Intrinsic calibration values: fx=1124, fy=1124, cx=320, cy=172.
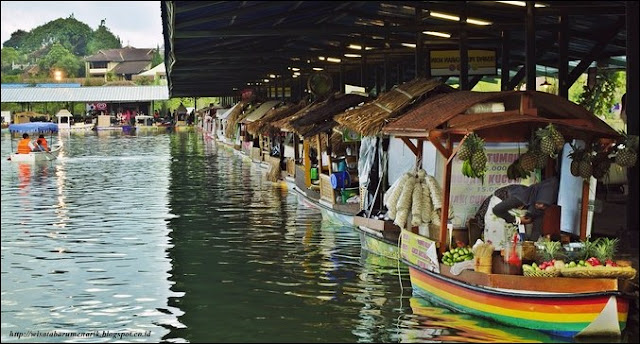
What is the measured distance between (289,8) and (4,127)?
81.0 metres

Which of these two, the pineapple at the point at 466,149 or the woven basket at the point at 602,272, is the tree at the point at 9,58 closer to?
the pineapple at the point at 466,149

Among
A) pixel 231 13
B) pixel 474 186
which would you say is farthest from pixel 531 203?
pixel 231 13

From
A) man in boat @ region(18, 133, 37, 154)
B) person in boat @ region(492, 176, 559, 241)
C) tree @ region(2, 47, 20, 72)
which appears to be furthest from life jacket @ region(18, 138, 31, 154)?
tree @ region(2, 47, 20, 72)

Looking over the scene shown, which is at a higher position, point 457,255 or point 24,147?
point 24,147

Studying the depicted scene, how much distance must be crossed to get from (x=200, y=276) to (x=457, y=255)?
444cm

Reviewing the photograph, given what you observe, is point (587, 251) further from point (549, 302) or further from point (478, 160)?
point (478, 160)

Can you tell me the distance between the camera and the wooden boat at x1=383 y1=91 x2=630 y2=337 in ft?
35.4

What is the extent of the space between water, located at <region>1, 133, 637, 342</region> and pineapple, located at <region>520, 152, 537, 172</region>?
1.92 meters

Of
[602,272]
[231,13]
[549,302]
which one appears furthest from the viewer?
[231,13]

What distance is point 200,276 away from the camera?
15516mm

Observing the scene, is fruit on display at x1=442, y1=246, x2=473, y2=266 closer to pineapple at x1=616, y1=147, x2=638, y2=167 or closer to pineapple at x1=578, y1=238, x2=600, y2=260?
pineapple at x1=578, y1=238, x2=600, y2=260

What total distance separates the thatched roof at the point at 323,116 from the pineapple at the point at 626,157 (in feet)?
33.7

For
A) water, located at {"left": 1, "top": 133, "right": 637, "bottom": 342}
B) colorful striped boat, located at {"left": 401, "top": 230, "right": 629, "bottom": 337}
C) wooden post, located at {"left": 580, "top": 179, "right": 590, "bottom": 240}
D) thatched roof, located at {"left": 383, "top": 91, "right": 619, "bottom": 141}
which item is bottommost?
water, located at {"left": 1, "top": 133, "right": 637, "bottom": 342}

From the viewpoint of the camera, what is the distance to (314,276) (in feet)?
50.7
